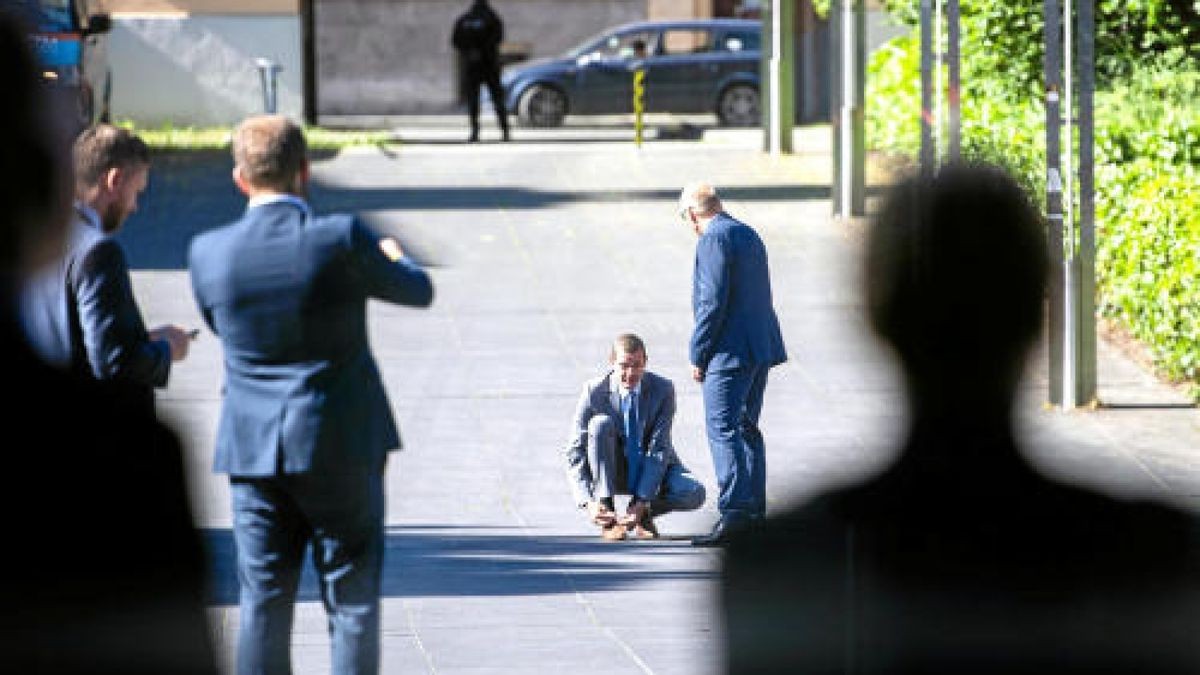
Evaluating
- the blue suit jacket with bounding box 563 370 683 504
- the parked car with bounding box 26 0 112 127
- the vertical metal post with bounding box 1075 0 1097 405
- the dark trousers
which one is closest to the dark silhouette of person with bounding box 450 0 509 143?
the dark trousers

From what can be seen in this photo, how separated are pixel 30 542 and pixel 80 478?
0.81 ft

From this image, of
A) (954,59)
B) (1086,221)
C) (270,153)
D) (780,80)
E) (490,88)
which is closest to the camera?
(270,153)

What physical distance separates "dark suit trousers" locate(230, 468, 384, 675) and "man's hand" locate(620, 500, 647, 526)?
17.1ft

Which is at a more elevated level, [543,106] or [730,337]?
[543,106]

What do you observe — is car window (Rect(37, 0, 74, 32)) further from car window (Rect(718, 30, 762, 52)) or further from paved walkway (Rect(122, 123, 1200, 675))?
car window (Rect(718, 30, 762, 52))

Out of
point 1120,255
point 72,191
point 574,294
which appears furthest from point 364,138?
point 72,191

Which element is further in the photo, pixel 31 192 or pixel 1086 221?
pixel 1086 221

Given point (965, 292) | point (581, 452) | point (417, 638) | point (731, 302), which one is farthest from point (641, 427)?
point (965, 292)

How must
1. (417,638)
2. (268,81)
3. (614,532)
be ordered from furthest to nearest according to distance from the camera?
(268,81)
(614,532)
(417,638)

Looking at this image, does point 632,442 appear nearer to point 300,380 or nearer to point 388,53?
point 300,380

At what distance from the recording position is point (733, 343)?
1140cm

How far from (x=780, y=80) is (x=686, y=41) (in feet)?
39.2

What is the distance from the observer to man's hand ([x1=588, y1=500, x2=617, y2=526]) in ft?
37.3

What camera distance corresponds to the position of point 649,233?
70.6 feet
